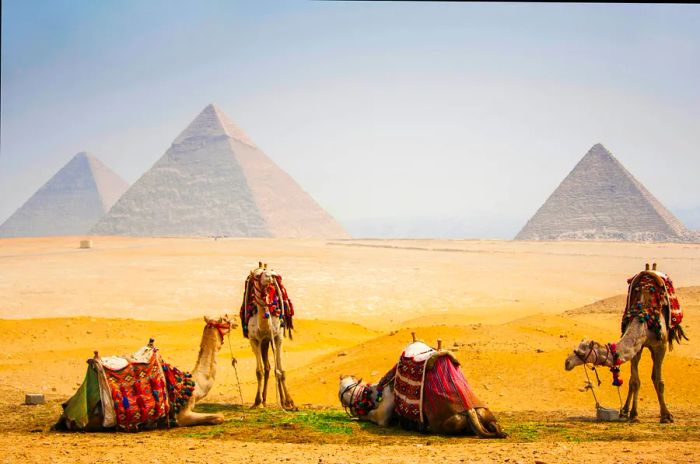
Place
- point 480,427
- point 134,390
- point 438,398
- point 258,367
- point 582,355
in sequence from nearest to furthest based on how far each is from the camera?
point 480,427 → point 438,398 → point 134,390 → point 582,355 → point 258,367

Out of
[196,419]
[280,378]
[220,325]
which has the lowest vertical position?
[196,419]

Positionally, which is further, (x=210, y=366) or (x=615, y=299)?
(x=615, y=299)

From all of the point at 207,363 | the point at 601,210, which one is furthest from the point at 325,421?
the point at 601,210

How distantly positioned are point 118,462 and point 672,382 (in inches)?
342

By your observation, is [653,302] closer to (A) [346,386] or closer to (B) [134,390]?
(A) [346,386]

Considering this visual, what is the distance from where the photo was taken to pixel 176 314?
26.8m

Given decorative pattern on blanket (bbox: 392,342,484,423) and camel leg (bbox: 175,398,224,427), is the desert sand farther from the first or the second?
decorative pattern on blanket (bbox: 392,342,484,423)

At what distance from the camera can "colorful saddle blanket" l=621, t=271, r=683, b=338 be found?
941 cm

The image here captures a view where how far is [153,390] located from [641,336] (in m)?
5.52

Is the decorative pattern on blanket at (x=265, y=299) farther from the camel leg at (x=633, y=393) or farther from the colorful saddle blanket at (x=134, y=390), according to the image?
the camel leg at (x=633, y=393)

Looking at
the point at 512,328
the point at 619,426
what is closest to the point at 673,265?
the point at 512,328

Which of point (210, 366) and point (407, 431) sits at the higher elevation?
point (210, 366)

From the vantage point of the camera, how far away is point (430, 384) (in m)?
7.92

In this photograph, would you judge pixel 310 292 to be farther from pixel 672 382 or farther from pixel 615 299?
pixel 672 382
